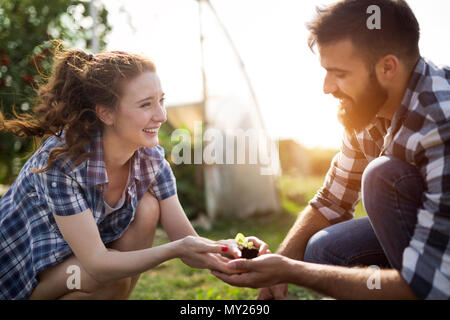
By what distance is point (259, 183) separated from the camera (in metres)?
6.37

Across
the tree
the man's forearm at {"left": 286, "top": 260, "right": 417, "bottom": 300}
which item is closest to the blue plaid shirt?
the man's forearm at {"left": 286, "top": 260, "right": 417, "bottom": 300}

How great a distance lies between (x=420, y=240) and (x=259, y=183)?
186 inches

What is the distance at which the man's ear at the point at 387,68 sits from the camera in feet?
6.32

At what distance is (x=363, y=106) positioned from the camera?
6.68ft

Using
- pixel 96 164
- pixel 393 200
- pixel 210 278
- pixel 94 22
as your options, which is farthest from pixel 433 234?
pixel 94 22

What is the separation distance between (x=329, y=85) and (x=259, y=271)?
3.17 ft

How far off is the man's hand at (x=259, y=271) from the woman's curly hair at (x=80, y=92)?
0.98m

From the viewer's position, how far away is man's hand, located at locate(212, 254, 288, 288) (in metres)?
1.85

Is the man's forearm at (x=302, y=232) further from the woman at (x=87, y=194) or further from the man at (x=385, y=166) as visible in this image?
the woman at (x=87, y=194)

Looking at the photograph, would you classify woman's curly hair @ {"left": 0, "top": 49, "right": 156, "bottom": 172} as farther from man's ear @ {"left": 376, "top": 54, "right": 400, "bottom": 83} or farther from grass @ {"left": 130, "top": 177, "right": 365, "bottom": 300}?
grass @ {"left": 130, "top": 177, "right": 365, "bottom": 300}

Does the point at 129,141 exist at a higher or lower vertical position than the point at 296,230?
higher

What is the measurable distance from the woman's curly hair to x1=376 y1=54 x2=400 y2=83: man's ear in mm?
1228
